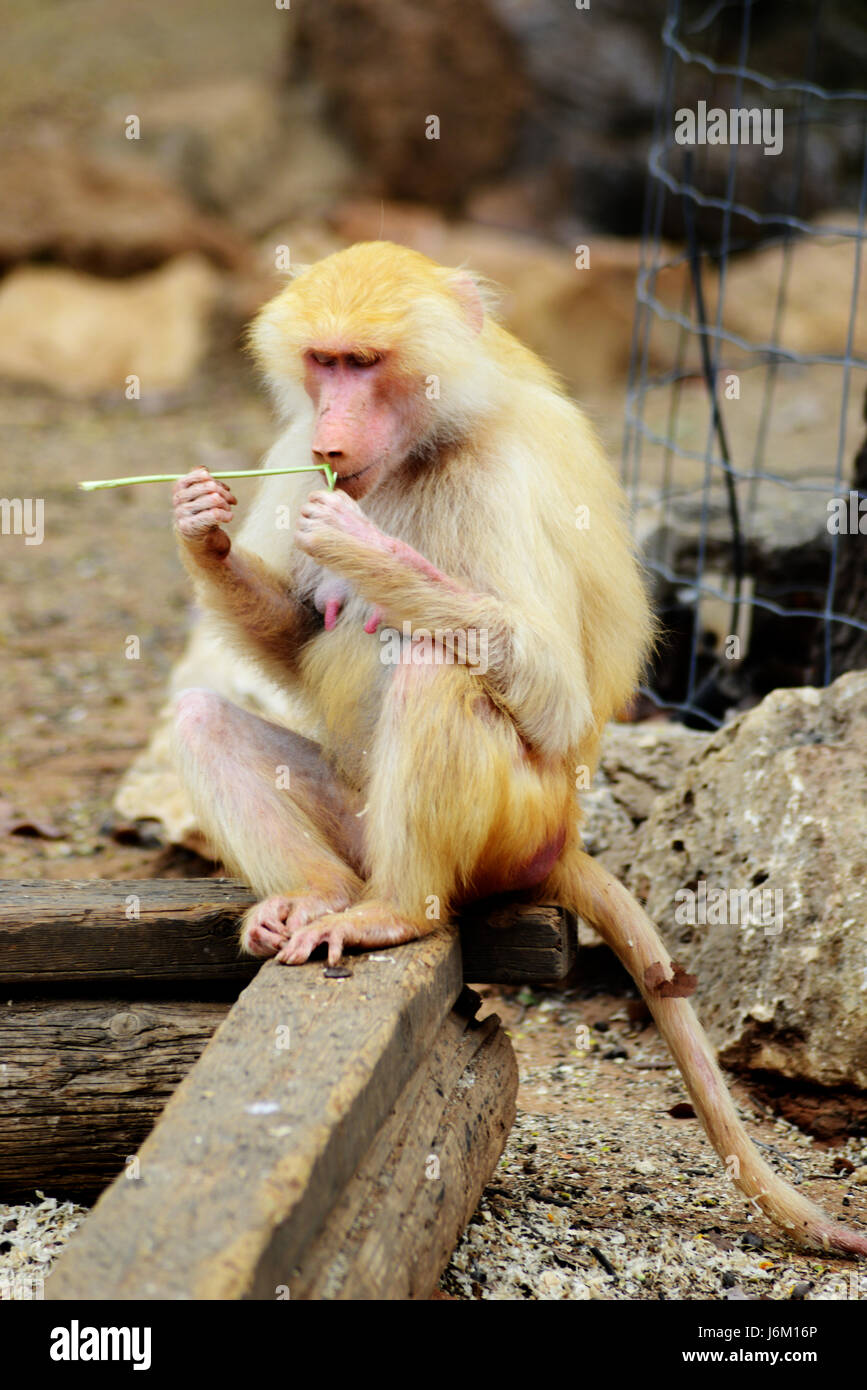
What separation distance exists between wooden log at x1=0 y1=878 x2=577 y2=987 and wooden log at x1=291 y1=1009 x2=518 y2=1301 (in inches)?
8.4

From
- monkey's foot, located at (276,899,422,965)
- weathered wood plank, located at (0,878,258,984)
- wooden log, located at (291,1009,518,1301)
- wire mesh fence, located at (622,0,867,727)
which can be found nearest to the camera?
wooden log, located at (291,1009,518,1301)

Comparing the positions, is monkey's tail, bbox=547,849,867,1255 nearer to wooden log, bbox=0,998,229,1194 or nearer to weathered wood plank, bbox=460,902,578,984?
weathered wood plank, bbox=460,902,578,984

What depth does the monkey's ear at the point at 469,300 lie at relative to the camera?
343cm

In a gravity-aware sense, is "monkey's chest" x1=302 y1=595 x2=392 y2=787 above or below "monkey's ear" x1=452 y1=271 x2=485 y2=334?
below

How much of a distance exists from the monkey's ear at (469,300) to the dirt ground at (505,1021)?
83.3 inches

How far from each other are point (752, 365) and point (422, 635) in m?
4.45

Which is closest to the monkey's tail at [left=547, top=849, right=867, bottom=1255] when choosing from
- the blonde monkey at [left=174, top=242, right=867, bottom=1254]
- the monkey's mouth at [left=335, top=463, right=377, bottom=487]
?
the blonde monkey at [left=174, top=242, right=867, bottom=1254]

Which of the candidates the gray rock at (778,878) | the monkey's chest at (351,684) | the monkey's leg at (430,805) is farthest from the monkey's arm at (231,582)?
the gray rock at (778,878)

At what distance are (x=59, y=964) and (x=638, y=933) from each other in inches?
54.8

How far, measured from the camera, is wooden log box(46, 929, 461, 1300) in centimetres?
200

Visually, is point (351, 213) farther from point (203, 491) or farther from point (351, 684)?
point (351, 684)

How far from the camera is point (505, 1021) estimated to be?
4.59 meters

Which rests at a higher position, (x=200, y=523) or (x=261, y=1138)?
(x=200, y=523)

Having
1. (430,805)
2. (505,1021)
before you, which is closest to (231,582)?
(430,805)
